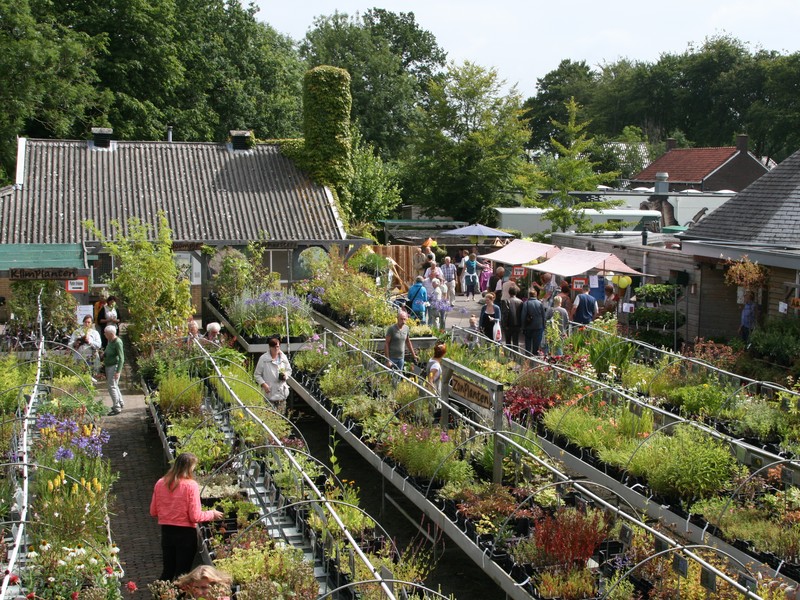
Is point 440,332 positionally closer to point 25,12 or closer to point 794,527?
point 794,527

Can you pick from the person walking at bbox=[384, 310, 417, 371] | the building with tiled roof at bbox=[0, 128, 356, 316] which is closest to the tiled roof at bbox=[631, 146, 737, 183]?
the building with tiled roof at bbox=[0, 128, 356, 316]

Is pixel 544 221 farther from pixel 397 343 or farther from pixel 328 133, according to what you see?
pixel 397 343

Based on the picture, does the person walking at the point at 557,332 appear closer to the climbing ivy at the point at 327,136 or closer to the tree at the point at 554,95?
the climbing ivy at the point at 327,136

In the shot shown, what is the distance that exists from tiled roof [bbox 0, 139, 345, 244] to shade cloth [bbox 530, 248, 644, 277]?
5.92m

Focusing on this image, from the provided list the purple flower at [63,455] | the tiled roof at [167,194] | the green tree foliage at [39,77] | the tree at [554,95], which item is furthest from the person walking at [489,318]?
the tree at [554,95]

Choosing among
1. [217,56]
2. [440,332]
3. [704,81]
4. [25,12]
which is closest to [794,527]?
[440,332]

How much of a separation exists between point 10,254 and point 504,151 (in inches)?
928

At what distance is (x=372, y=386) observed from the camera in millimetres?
12305

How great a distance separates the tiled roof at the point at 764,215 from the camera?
18.4m

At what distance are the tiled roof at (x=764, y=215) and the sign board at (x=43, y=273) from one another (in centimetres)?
1219

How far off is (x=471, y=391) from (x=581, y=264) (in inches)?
448

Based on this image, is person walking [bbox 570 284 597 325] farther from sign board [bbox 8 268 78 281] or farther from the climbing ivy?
the climbing ivy

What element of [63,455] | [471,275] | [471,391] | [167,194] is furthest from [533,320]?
[167,194]

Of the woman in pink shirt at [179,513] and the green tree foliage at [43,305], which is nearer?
the woman in pink shirt at [179,513]
